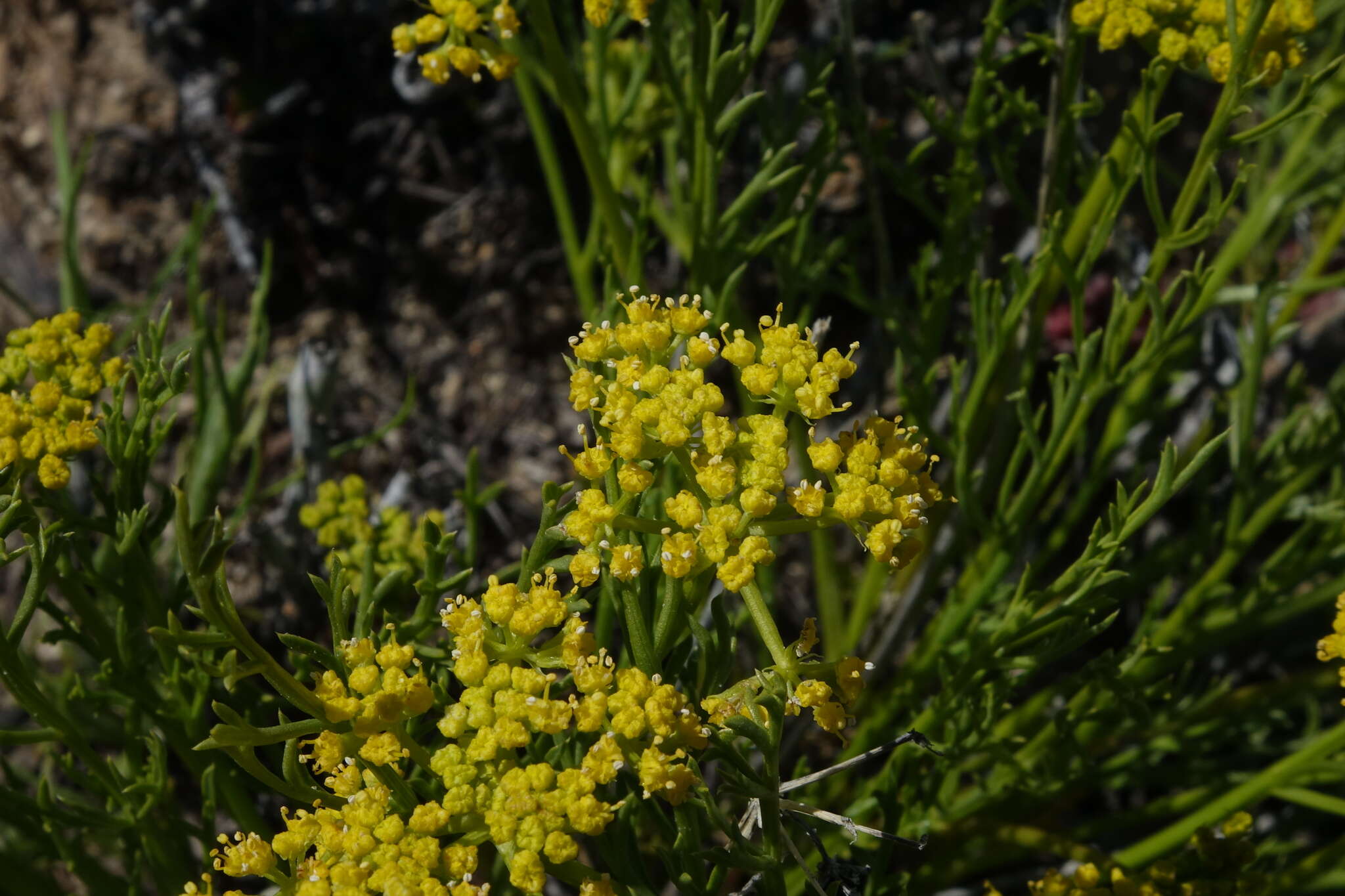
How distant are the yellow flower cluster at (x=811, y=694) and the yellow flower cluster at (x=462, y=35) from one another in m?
0.83

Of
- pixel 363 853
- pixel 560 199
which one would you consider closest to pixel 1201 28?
pixel 560 199

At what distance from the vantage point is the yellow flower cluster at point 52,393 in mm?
1386

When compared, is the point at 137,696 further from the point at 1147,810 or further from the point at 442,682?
the point at 1147,810

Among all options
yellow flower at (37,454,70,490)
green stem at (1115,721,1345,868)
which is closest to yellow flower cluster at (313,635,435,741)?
yellow flower at (37,454,70,490)

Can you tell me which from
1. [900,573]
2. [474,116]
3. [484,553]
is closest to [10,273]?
[474,116]

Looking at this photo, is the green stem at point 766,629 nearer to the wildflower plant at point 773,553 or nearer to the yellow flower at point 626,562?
the wildflower plant at point 773,553

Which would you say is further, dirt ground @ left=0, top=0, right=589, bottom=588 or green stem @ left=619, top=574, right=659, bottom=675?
dirt ground @ left=0, top=0, right=589, bottom=588

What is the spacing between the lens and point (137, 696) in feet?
5.46

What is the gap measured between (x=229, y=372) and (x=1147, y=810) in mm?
2415

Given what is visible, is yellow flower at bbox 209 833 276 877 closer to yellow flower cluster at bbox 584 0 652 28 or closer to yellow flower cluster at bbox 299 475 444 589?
yellow flower cluster at bbox 299 475 444 589

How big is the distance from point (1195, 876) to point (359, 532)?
140 cm

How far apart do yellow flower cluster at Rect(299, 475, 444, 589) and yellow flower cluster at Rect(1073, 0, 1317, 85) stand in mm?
1265

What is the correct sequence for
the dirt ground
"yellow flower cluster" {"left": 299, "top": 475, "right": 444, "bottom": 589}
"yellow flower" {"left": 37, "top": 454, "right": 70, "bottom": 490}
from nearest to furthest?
"yellow flower" {"left": 37, "top": 454, "right": 70, "bottom": 490}, "yellow flower cluster" {"left": 299, "top": 475, "right": 444, "bottom": 589}, the dirt ground

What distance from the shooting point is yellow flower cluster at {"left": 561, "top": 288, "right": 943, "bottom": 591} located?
1188mm
